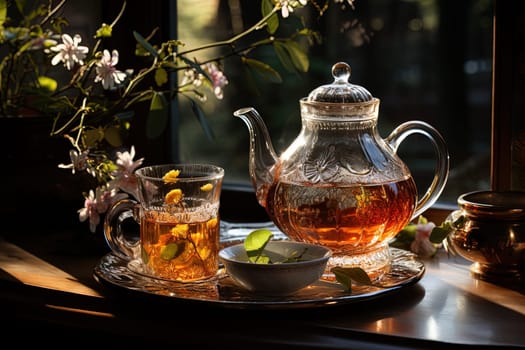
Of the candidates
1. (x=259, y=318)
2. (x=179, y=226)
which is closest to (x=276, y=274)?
(x=259, y=318)

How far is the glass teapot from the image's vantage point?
1033 mm

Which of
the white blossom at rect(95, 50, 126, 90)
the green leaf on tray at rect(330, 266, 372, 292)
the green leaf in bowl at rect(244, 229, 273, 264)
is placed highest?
the white blossom at rect(95, 50, 126, 90)

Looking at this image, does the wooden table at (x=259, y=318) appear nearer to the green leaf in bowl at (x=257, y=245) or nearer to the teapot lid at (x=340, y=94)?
the green leaf in bowl at (x=257, y=245)

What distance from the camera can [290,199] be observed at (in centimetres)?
106

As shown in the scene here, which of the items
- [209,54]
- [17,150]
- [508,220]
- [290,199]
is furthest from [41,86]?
[508,220]

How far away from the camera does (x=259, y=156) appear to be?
1.13 meters

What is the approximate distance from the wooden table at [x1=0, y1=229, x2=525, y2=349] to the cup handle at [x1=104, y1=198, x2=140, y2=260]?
5cm

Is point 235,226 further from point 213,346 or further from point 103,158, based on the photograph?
point 213,346

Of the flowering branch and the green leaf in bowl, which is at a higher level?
the flowering branch

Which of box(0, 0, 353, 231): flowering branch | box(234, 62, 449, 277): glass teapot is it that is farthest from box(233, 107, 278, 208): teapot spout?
A: box(0, 0, 353, 231): flowering branch

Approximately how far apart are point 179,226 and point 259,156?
0.15m

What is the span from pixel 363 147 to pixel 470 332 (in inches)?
11.6

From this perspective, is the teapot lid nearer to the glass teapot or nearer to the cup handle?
the glass teapot

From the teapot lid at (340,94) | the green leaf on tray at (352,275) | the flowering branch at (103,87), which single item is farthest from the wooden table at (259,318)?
the teapot lid at (340,94)
